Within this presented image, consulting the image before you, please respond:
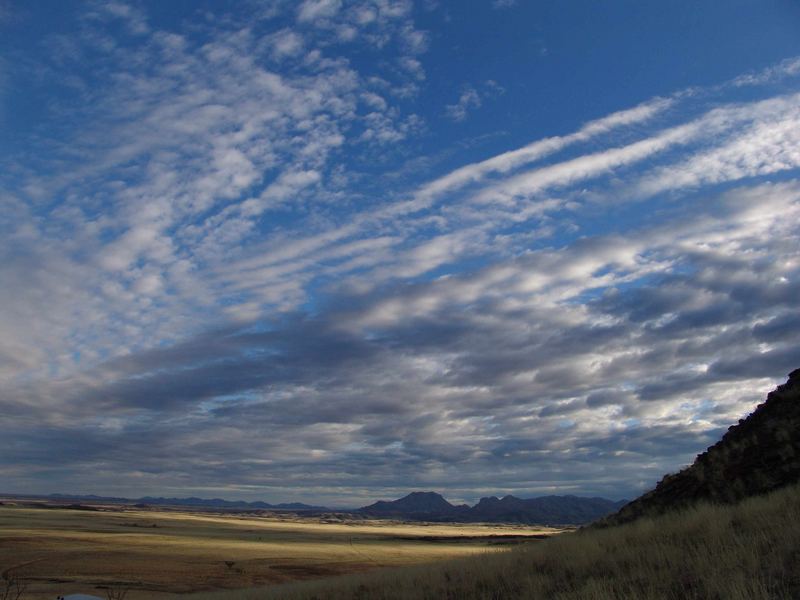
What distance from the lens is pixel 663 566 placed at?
1021 centimetres

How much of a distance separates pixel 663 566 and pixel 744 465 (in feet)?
32.3

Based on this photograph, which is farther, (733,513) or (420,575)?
(420,575)

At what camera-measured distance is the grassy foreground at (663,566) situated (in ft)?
27.2

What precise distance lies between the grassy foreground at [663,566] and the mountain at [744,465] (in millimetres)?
2901

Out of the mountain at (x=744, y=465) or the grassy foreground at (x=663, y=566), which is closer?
the grassy foreground at (x=663, y=566)

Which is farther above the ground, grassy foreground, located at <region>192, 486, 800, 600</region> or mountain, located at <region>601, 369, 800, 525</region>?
mountain, located at <region>601, 369, 800, 525</region>

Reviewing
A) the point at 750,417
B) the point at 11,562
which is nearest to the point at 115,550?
the point at 11,562

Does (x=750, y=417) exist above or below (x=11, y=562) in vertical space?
above

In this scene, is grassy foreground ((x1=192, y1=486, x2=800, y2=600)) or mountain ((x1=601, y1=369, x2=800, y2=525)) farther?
mountain ((x1=601, y1=369, x2=800, y2=525))

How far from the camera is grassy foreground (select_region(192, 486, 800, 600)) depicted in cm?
830

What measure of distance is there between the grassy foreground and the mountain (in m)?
2.90

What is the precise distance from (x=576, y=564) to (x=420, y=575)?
278 inches

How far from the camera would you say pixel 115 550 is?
56.5 m

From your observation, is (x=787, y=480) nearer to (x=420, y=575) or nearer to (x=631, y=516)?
(x=631, y=516)
